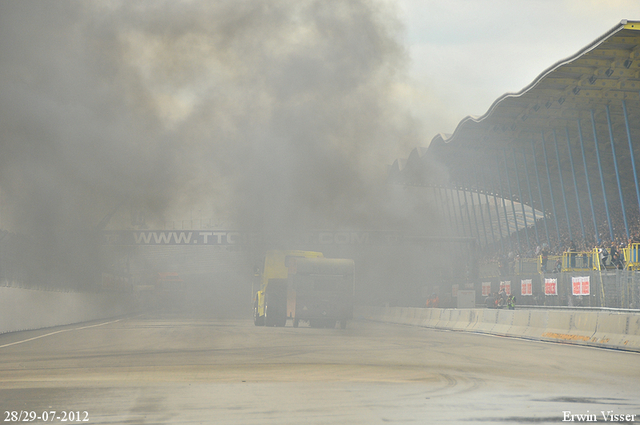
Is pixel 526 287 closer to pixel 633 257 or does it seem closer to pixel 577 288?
pixel 633 257

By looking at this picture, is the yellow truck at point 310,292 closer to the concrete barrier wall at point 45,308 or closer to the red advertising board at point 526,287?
the red advertising board at point 526,287

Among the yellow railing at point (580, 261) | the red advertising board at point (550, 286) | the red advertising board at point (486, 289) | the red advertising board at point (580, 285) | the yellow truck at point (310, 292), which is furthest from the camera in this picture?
the red advertising board at point (486, 289)

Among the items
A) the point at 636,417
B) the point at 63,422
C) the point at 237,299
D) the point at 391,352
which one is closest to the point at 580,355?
Answer: the point at 391,352

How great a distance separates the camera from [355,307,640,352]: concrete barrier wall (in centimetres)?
1616

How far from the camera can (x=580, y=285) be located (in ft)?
80.1

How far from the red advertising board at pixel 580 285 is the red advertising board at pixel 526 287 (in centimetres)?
371

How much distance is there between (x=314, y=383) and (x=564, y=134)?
39.2m

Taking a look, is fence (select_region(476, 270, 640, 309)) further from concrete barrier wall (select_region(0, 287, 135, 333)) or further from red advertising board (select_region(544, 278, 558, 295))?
concrete barrier wall (select_region(0, 287, 135, 333))

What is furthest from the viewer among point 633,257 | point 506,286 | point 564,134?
point 564,134

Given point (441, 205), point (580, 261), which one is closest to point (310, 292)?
point (580, 261)

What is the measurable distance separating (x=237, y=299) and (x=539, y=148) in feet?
181

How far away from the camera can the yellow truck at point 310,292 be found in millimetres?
26750

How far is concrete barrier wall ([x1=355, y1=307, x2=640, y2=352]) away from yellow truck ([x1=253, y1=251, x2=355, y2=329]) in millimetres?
4005

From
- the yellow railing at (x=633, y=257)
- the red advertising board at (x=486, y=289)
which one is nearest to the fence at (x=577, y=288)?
the red advertising board at (x=486, y=289)
